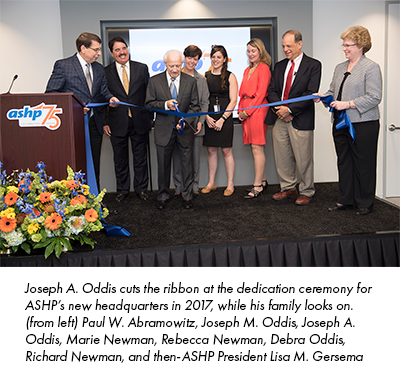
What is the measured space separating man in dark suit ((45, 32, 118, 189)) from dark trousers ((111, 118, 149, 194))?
1.62 ft

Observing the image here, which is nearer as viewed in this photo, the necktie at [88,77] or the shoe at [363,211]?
the shoe at [363,211]

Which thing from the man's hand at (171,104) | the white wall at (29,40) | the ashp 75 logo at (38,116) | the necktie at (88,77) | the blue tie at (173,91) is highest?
the white wall at (29,40)

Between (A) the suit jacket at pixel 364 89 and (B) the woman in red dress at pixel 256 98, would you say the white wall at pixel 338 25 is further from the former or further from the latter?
(A) the suit jacket at pixel 364 89

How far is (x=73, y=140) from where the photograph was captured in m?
2.30

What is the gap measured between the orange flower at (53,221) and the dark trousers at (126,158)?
6.36 feet

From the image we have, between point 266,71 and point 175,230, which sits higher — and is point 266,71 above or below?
above

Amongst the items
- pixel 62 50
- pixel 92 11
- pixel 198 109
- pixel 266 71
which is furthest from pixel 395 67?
pixel 62 50

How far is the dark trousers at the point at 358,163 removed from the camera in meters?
3.00

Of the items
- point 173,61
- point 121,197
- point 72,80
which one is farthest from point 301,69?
point 121,197

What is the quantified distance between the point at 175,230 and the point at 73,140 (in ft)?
3.13

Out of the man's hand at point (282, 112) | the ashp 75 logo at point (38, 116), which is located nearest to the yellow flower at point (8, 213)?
the ashp 75 logo at point (38, 116)

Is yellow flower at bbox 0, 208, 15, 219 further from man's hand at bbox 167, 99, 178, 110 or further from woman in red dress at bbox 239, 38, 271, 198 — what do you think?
woman in red dress at bbox 239, 38, 271, 198

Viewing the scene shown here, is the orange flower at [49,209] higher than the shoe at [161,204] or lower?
higher
